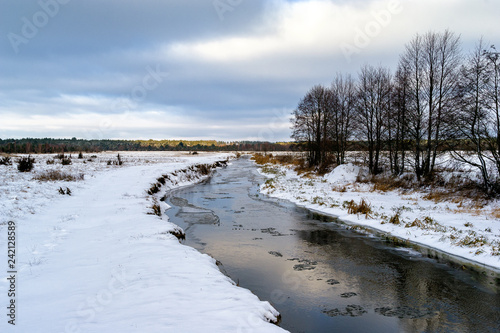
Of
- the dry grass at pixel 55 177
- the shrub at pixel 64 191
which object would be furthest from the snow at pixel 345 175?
the dry grass at pixel 55 177

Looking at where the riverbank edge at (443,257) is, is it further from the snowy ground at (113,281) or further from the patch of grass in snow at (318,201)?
the snowy ground at (113,281)

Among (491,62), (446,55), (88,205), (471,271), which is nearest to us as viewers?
(471,271)

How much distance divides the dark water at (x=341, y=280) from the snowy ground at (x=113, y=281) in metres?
1.16

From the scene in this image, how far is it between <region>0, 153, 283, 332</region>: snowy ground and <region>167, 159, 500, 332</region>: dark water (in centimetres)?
116

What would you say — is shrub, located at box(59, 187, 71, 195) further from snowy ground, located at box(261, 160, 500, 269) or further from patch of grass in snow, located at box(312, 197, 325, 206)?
patch of grass in snow, located at box(312, 197, 325, 206)

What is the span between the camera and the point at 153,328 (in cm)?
446

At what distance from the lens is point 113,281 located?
6.36 meters

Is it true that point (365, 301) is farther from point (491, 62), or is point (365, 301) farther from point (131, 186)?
point (131, 186)

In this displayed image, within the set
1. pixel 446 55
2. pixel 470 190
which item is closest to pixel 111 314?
pixel 470 190

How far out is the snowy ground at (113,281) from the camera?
4695 millimetres

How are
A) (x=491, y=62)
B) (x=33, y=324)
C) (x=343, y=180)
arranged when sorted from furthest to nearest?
(x=343, y=180), (x=491, y=62), (x=33, y=324)

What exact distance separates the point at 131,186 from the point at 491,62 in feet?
78.7

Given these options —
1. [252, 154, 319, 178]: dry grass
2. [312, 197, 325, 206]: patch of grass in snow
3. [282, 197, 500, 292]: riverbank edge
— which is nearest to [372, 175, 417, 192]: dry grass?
[312, 197, 325, 206]: patch of grass in snow

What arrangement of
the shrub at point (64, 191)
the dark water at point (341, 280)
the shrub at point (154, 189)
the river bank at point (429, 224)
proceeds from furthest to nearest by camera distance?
the shrub at point (154, 189)
the shrub at point (64, 191)
the river bank at point (429, 224)
the dark water at point (341, 280)
